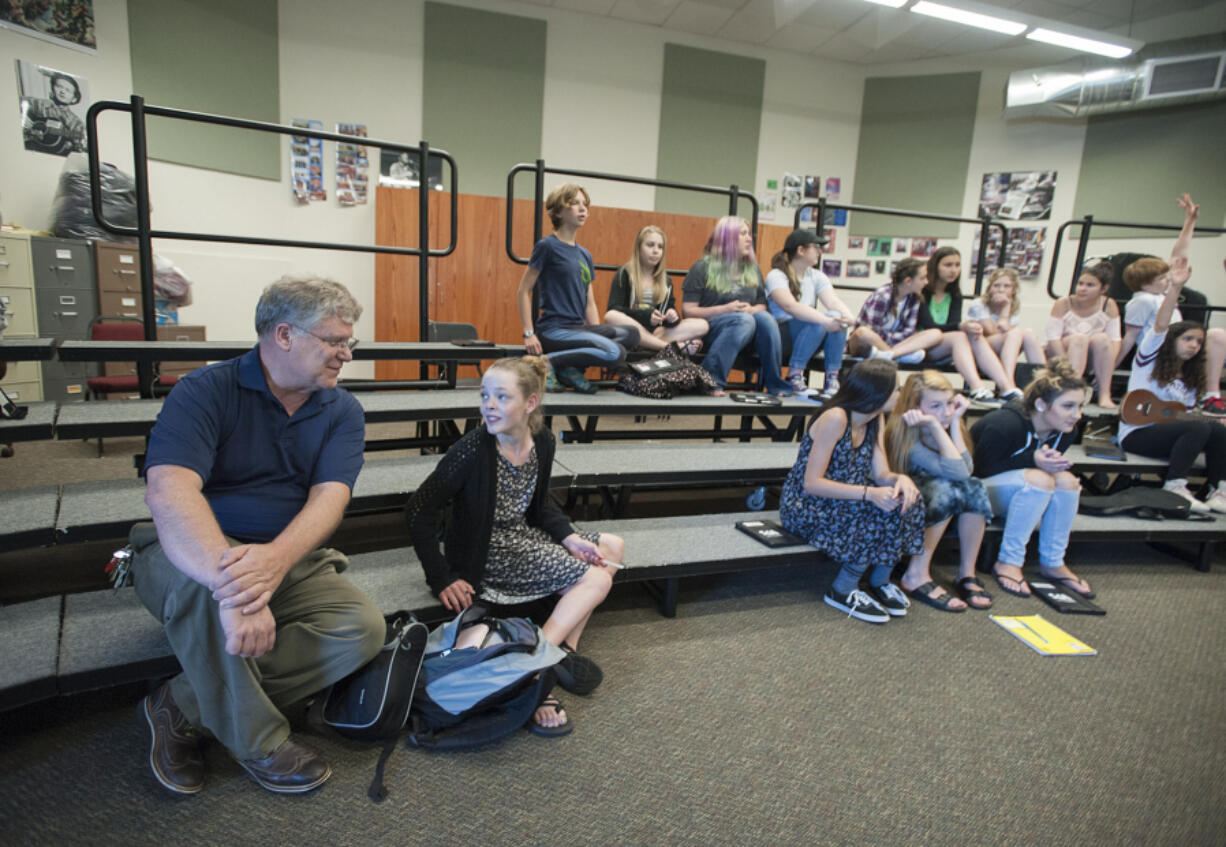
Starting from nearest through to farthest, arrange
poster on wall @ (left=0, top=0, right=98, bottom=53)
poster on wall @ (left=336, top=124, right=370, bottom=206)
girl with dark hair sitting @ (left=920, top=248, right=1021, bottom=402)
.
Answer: girl with dark hair sitting @ (left=920, top=248, right=1021, bottom=402) < poster on wall @ (left=0, top=0, right=98, bottom=53) < poster on wall @ (left=336, top=124, right=370, bottom=206)

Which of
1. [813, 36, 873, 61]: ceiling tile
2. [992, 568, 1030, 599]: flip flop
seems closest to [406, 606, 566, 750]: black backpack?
[992, 568, 1030, 599]: flip flop

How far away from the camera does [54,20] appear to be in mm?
4527

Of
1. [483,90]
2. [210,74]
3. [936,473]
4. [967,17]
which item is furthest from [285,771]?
[967,17]

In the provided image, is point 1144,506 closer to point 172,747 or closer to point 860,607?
point 860,607

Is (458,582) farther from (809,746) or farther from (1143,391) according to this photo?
(1143,391)

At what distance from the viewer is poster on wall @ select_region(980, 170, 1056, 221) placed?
21.9 ft

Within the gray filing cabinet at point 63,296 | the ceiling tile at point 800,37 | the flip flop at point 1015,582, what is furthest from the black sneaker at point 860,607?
the ceiling tile at point 800,37

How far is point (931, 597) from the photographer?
2.59 meters

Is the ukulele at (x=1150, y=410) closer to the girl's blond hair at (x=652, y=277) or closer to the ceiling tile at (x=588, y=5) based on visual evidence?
the girl's blond hair at (x=652, y=277)

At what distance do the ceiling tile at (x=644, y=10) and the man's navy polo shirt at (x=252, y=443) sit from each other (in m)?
6.24

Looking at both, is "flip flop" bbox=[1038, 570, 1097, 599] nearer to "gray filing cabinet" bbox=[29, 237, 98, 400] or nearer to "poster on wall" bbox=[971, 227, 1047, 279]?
"poster on wall" bbox=[971, 227, 1047, 279]

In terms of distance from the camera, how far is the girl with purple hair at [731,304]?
373 cm

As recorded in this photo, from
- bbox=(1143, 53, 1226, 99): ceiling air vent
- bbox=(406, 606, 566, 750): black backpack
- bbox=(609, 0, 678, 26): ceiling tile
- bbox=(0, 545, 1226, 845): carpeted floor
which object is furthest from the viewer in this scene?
bbox=(609, 0, 678, 26): ceiling tile

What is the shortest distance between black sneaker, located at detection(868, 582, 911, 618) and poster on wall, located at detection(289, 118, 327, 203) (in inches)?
226
